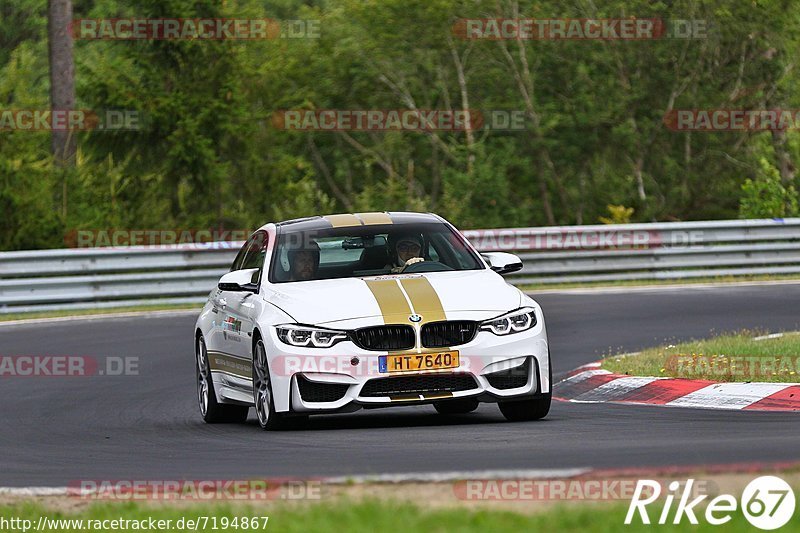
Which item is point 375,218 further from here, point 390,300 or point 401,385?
point 401,385

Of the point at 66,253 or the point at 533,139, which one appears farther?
the point at 533,139

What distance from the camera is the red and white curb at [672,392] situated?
1136 centimetres

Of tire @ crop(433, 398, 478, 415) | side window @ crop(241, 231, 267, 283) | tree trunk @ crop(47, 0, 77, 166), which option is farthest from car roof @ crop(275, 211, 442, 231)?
tree trunk @ crop(47, 0, 77, 166)

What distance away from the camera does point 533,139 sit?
1768 inches

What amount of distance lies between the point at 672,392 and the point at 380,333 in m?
2.82

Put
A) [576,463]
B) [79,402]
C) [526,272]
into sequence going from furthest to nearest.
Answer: [526,272]
[79,402]
[576,463]

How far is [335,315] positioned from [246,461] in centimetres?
201

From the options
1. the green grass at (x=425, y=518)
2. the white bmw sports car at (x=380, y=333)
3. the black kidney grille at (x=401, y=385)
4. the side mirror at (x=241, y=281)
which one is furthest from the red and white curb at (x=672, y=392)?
the green grass at (x=425, y=518)

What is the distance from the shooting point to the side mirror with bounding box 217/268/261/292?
39.4 ft

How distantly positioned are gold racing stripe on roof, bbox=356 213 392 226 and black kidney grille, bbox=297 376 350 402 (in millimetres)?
1989

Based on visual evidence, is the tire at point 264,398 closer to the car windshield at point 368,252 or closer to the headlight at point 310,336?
the headlight at point 310,336

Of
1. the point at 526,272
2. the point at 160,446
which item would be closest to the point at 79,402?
the point at 160,446

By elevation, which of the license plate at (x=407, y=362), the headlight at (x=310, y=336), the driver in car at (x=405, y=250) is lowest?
the license plate at (x=407, y=362)

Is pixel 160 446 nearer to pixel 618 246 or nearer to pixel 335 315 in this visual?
pixel 335 315
